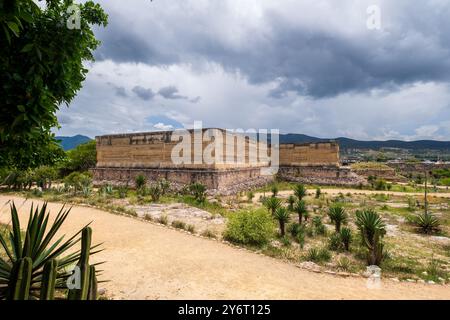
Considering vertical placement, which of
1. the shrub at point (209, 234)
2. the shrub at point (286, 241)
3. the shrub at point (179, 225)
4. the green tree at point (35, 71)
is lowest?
the shrub at point (286, 241)

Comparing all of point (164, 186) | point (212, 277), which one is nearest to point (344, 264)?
point (212, 277)

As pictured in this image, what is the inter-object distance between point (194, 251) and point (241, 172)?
16897mm

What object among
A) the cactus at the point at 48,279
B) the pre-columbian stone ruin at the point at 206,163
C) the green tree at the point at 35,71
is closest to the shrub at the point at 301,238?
the cactus at the point at 48,279

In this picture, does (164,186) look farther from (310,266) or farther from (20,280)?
(20,280)

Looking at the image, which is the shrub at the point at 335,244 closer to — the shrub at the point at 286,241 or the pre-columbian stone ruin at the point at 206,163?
the shrub at the point at 286,241

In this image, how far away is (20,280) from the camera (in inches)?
101

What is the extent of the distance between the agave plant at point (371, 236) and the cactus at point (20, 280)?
25.1ft

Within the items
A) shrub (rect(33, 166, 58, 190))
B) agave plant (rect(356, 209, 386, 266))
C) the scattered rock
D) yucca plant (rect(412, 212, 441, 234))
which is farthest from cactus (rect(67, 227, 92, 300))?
shrub (rect(33, 166, 58, 190))

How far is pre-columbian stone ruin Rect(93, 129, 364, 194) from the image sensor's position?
19641 millimetres

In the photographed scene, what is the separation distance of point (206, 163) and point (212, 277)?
45.8ft

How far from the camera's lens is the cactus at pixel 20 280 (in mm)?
2514

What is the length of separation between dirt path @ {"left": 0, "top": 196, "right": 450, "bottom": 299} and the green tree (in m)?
3.54
